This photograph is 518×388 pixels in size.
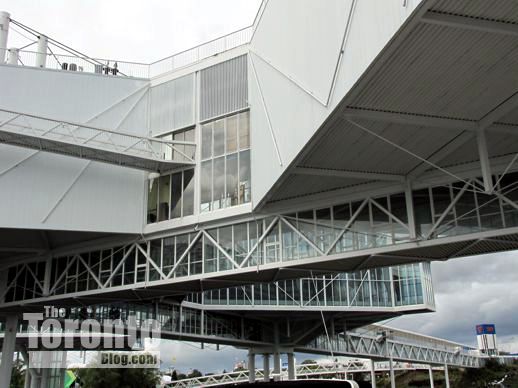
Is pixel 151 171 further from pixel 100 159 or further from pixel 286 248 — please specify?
pixel 286 248

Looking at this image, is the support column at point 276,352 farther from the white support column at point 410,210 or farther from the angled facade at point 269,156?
the white support column at point 410,210

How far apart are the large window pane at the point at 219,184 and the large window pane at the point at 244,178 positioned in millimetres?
1106

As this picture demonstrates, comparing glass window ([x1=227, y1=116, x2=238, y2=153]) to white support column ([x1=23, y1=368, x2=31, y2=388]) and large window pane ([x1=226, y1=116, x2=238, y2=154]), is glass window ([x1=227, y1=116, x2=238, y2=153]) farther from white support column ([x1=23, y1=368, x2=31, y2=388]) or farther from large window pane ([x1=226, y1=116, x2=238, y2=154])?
white support column ([x1=23, y1=368, x2=31, y2=388])

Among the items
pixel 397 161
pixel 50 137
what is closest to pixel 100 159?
pixel 50 137

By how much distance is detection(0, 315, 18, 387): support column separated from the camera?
36.9 meters

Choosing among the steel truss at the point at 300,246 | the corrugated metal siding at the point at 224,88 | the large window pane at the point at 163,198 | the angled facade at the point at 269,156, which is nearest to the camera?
the angled facade at the point at 269,156

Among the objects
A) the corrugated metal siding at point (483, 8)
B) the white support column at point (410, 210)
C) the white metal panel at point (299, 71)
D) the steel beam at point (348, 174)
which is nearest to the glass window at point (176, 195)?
the white metal panel at point (299, 71)

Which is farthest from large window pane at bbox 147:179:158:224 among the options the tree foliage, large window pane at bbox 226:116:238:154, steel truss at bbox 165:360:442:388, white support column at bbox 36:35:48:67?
steel truss at bbox 165:360:442:388

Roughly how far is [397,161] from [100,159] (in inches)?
620

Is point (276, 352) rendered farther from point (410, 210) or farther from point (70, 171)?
point (410, 210)

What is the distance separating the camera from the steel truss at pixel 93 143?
96.1 ft

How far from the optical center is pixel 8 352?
3775 centimetres

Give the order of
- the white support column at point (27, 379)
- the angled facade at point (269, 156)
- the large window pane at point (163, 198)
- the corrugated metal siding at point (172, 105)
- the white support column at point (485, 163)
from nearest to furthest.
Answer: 1. the angled facade at point (269, 156)
2. the white support column at point (485, 163)
3. the large window pane at point (163, 198)
4. the corrugated metal siding at point (172, 105)
5. the white support column at point (27, 379)

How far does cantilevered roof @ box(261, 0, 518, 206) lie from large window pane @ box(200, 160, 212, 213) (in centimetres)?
442
